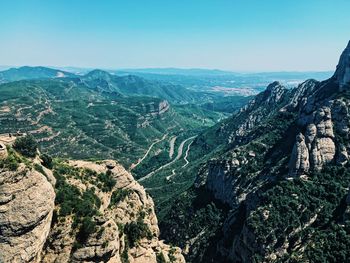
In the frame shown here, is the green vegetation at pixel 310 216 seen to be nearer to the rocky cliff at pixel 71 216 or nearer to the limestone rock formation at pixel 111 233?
the limestone rock formation at pixel 111 233

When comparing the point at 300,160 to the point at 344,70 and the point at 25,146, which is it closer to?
the point at 344,70

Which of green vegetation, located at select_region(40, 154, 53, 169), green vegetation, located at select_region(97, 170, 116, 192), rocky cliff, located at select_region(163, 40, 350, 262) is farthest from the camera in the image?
rocky cliff, located at select_region(163, 40, 350, 262)

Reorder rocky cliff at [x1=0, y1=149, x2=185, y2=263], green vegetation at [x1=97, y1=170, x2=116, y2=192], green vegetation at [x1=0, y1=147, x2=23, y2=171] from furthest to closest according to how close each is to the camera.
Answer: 1. green vegetation at [x1=97, y1=170, x2=116, y2=192]
2. green vegetation at [x1=0, y1=147, x2=23, y2=171]
3. rocky cliff at [x1=0, y1=149, x2=185, y2=263]

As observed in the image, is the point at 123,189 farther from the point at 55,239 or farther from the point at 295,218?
the point at 295,218

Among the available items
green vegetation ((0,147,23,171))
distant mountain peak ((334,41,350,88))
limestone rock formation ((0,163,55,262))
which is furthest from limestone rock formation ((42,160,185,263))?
distant mountain peak ((334,41,350,88))

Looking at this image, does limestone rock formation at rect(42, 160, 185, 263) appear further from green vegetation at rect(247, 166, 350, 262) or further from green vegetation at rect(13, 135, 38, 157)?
green vegetation at rect(247, 166, 350, 262)

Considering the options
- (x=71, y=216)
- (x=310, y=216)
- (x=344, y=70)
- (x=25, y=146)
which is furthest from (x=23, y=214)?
(x=344, y=70)
